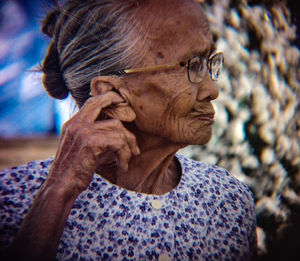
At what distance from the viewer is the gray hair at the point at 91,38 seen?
4.65ft

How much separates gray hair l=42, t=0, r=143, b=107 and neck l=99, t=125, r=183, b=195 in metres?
0.50

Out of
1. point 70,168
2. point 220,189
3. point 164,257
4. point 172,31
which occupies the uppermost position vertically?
point 172,31

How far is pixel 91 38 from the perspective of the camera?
1.47 metres

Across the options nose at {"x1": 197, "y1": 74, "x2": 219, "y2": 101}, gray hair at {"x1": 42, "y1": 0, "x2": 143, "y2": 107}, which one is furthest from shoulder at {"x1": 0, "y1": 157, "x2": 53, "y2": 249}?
nose at {"x1": 197, "y1": 74, "x2": 219, "y2": 101}

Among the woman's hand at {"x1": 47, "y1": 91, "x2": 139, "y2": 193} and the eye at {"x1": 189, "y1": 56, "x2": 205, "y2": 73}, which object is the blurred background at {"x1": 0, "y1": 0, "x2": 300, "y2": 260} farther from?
the eye at {"x1": 189, "y1": 56, "x2": 205, "y2": 73}

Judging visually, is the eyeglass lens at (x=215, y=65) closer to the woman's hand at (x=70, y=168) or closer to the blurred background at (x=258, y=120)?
the woman's hand at (x=70, y=168)

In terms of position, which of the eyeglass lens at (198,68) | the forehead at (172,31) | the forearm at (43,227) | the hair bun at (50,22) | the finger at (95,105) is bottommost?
the forearm at (43,227)

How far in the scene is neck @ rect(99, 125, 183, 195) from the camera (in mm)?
1517

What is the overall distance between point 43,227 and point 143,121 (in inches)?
30.2

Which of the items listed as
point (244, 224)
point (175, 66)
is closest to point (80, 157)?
point (175, 66)

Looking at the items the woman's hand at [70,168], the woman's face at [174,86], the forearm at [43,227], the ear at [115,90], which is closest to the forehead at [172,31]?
Answer: the woman's face at [174,86]

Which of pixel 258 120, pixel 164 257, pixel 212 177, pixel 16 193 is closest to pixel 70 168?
pixel 16 193

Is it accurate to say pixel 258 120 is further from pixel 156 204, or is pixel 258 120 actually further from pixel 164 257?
pixel 164 257

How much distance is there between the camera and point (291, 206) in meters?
3.33
